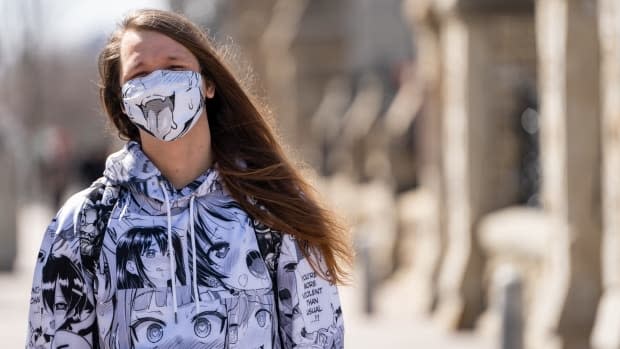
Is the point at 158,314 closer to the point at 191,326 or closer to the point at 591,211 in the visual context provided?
the point at 191,326

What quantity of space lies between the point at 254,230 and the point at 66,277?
41cm

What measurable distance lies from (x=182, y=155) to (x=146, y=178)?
0.46ft

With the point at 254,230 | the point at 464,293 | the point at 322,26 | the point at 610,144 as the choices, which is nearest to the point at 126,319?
the point at 254,230

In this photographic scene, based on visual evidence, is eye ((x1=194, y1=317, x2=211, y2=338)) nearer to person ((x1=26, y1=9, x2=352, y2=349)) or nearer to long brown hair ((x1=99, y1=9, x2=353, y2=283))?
person ((x1=26, y1=9, x2=352, y2=349))

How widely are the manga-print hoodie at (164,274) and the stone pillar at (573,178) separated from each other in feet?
23.4

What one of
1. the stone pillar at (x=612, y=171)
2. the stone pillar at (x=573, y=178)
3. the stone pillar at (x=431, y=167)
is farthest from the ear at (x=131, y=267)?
the stone pillar at (x=431, y=167)

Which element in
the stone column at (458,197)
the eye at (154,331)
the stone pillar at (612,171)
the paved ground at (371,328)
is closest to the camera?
the eye at (154,331)

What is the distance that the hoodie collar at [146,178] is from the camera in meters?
3.13

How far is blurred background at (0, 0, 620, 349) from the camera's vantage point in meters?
9.98

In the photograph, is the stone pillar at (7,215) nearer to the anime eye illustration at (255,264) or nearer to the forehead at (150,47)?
the forehead at (150,47)

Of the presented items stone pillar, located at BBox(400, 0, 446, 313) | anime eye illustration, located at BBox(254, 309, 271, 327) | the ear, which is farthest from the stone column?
the ear

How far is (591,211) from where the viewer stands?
1025cm

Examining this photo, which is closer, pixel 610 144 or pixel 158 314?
pixel 158 314

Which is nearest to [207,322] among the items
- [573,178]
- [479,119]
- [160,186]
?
[160,186]
